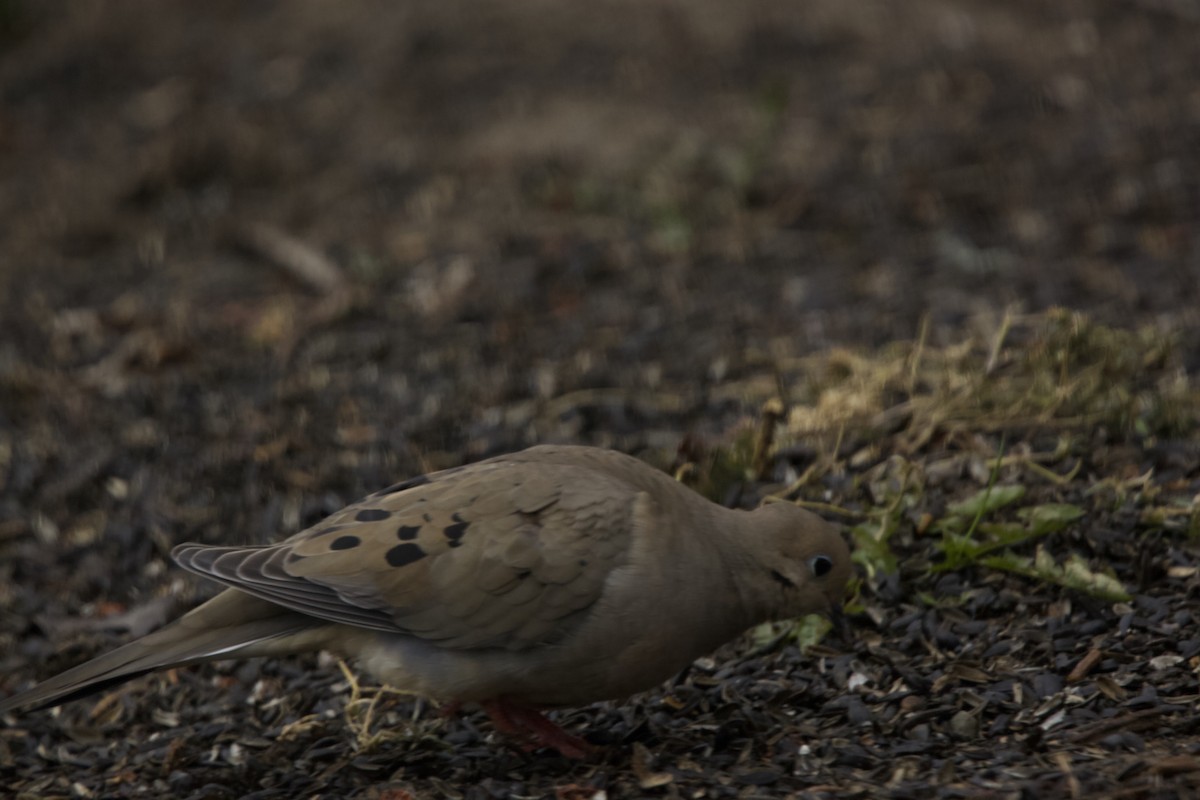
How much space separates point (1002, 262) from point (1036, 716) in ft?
12.1

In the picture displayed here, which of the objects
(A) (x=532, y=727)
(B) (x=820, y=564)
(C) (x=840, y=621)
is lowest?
(A) (x=532, y=727)

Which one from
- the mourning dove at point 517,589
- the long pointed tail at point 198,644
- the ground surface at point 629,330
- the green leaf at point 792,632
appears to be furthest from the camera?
the green leaf at point 792,632

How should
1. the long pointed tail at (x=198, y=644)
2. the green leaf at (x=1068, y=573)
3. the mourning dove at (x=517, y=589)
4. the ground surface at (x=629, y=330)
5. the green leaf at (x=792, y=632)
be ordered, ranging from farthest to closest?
the green leaf at (x=792, y=632), the green leaf at (x=1068, y=573), the ground surface at (x=629, y=330), the long pointed tail at (x=198, y=644), the mourning dove at (x=517, y=589)

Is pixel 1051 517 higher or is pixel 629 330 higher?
pixel 629 330

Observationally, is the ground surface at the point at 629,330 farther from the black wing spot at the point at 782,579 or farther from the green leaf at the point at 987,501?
the black wing spot at the point at 782,579

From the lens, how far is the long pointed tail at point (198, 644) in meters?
4.04

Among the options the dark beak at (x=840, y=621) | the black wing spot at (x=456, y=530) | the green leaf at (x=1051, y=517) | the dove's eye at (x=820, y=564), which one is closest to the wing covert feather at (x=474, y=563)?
the black wing spot at (x=456, y=530)

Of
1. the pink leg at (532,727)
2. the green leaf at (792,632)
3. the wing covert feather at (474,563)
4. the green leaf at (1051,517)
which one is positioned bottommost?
the pink leg at (532,727)

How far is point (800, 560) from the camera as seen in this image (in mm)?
4102

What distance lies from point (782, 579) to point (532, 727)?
777 millimetres

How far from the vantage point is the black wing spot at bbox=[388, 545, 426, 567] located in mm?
3971

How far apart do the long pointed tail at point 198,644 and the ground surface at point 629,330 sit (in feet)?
1.19

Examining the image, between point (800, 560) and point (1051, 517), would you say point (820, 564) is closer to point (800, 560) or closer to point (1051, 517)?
point (800, 560)

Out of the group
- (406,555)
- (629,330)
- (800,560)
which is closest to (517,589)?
(406,555)
